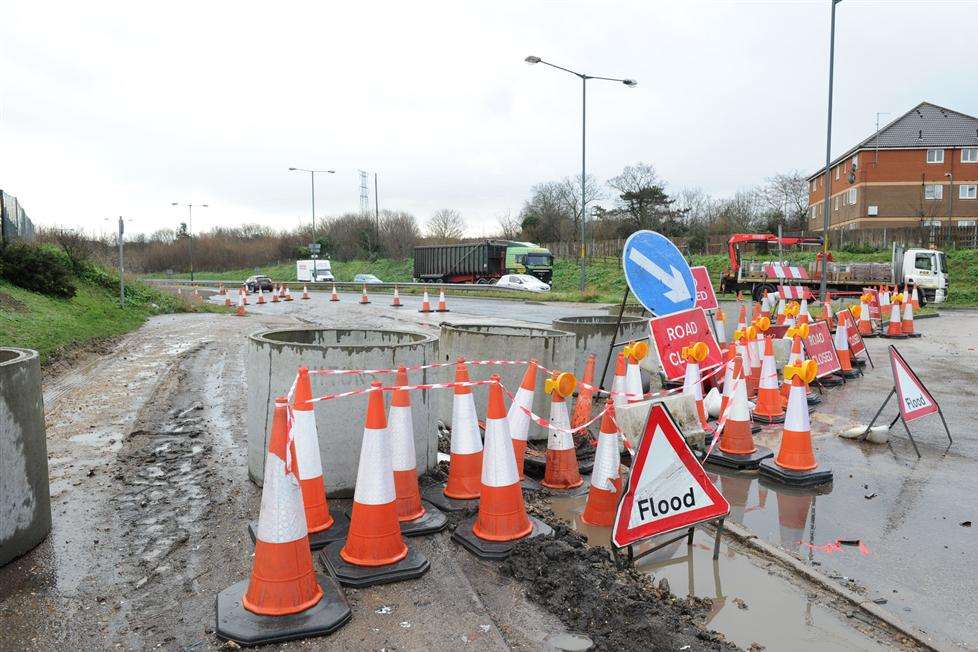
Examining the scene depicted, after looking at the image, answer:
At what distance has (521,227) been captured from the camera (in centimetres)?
7362

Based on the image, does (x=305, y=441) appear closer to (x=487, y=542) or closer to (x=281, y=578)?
(x=281, y=578)

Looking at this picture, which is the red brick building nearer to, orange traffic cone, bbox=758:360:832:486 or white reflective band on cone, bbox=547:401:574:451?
orange traffic cone, bbox=758:360:832:486

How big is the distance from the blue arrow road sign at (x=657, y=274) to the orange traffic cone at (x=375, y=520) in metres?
3.65

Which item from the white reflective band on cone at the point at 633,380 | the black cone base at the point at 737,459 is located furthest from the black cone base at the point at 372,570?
the black cone base at the point at 737,459

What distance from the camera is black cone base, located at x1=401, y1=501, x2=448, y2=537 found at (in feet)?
13.4

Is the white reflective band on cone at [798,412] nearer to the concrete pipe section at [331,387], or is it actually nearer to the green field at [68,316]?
the concrete pipe section at [331,387]

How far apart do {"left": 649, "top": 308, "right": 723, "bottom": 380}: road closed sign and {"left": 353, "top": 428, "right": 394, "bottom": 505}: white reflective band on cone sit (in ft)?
13.1

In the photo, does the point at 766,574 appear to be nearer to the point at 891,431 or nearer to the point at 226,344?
the point at 891,431

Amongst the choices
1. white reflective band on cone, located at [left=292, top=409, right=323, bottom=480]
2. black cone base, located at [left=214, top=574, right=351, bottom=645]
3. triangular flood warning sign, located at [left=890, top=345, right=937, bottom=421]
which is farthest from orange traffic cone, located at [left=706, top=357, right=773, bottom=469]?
black cone base, located at [left=214, top=574, right=351, bottom=645]

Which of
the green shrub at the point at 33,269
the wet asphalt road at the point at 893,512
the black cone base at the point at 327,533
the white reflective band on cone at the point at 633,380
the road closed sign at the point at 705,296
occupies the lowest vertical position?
the wet asphalt road at the point at 893,512

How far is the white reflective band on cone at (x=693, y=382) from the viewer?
640 centimetres

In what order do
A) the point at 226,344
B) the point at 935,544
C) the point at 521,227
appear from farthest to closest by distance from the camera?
the point at 521,227 → the point at 226,344 → the point at 935,544

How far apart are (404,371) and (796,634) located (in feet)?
8.36

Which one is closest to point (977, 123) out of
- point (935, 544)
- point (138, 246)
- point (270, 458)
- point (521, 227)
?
point (521, 227)
